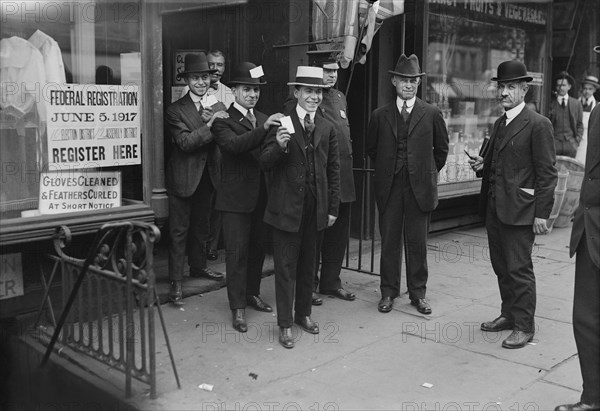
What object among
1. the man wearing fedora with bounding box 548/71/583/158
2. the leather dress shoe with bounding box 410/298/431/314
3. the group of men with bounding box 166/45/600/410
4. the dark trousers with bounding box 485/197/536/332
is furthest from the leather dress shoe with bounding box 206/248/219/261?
the man wearing fedora with bounding box 548/71/583/158

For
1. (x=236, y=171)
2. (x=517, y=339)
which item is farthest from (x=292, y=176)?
(x=517, y=339)

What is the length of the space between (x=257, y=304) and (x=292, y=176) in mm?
1379

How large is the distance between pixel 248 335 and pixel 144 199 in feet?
4.85

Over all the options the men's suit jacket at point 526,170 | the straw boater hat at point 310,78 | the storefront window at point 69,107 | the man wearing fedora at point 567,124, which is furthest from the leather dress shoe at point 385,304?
the man wearing fedora at point 567,124

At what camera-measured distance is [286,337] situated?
5355mm

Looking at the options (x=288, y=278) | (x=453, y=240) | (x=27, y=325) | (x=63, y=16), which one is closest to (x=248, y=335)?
(x=288, y=278)

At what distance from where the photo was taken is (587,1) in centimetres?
1212

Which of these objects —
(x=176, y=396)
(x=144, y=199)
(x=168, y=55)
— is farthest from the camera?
(x=168, y=55)

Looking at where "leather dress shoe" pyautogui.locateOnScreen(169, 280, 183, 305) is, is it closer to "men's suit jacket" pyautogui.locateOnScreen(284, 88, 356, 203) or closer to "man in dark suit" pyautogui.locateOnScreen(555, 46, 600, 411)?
"men's suit jacket" pyautogui.locateOnScreen(284, 88, 356, 203)

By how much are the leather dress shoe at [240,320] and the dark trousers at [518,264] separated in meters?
2.06

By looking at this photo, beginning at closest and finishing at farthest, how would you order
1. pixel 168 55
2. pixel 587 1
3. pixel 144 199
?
1. pixel 144 199
2. pixel 168 55
3. pixel 587 1

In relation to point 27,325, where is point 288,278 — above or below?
above

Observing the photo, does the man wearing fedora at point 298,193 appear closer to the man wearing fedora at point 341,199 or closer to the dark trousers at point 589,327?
the man wearing fedora at point 341,199

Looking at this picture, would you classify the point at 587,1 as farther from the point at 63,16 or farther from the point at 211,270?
the point at 63,16
